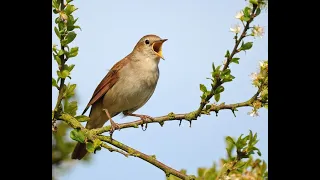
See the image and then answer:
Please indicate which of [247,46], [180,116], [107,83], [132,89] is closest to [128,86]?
[132,89]

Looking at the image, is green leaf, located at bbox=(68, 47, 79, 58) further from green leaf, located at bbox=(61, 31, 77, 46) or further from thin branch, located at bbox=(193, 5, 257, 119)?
thin branch, located at bbox=(193, 5, 257, 119)

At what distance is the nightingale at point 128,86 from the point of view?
16.2 ft

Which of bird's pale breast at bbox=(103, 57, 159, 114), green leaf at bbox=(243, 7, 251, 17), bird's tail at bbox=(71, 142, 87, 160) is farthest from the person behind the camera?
bird's pale breast at bbox=(103, 57, 159, 114)

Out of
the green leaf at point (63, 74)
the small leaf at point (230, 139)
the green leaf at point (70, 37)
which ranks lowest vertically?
the small leaf at point (230, 139)

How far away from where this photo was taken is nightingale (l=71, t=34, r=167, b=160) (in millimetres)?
4945

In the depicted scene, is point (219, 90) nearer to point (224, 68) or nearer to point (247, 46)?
point (224, 68)

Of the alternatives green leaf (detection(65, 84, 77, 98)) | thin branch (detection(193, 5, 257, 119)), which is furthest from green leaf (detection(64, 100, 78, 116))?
thin branch (detection(193, 5, 257, 119))

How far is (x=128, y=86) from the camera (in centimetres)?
502

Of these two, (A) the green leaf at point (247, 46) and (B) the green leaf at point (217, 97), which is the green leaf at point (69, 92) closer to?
(B) the green leaf at point (217, 97)

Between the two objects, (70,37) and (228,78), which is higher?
(70,37)

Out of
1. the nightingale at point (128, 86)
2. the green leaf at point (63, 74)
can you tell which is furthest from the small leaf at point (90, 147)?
the nightingale at point (128, 86)
